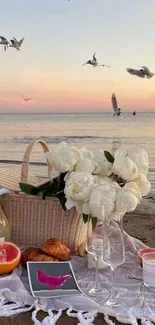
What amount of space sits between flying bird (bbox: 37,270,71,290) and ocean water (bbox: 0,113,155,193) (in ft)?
21.2

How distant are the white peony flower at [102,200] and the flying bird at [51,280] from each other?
0.19 metres

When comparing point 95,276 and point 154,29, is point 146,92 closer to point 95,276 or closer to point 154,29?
point 154,29

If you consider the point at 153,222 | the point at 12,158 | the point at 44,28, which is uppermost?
the point at 44,28

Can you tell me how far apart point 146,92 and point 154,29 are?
1.53m

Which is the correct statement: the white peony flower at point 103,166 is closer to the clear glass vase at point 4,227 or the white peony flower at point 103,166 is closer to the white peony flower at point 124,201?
the white peony flower at point 124,201

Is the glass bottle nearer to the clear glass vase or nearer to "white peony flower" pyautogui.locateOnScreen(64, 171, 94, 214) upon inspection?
the clear glass vase

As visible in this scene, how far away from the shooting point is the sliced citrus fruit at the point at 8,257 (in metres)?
1.11

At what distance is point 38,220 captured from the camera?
4.37ft

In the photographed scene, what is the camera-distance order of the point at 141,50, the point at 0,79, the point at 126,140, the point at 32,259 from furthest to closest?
the point at 126,140, the point at 0,79, the point at 141,50, the point at 32,259

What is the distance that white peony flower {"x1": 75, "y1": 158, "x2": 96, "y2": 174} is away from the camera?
42.8 inches

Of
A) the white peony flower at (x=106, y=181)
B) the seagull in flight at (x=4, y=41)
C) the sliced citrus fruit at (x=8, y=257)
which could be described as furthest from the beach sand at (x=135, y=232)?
the seagull in flight at (x=4, y=41)

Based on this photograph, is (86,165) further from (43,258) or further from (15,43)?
(15,43)

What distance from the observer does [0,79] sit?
24.6 ft

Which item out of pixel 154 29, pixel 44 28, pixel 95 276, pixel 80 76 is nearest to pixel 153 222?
pixel 95 276
